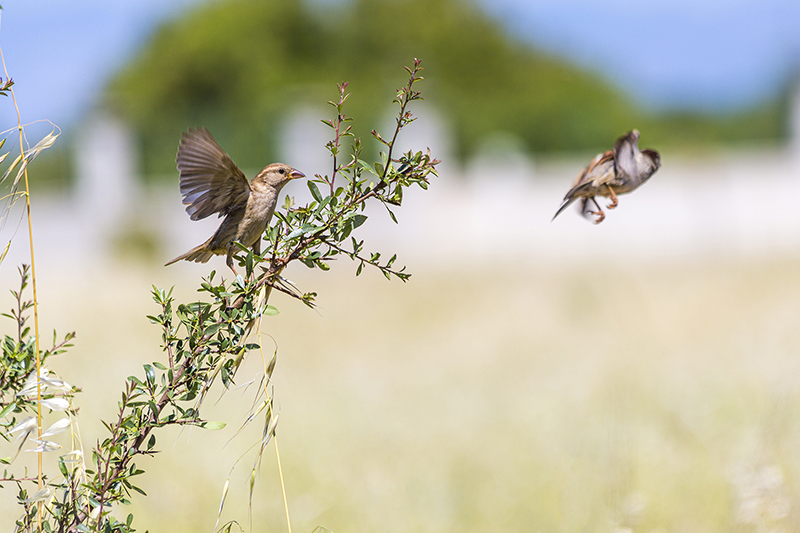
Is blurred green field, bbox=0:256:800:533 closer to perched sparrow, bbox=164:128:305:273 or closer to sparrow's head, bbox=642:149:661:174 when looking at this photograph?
perched sparrow, bbox=164:128:305:273

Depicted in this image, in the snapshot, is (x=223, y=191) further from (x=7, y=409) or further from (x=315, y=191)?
(x=7, y=409)

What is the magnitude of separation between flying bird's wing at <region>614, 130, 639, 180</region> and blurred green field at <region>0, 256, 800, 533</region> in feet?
3.75

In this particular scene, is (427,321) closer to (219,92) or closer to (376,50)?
→ (219,92)

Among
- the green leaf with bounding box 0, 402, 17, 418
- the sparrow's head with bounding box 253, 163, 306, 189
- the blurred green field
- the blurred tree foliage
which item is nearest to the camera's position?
the green leaf with bounding box 0, 402, 17, 418

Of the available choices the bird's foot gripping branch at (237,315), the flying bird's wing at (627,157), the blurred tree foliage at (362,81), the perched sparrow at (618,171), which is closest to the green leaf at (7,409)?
the bird's foot gripping branch at (237,315)

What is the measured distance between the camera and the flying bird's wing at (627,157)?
5.15 ft

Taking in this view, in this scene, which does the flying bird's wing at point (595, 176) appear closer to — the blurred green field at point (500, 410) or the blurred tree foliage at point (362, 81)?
the blurred green field at point (500, 410)

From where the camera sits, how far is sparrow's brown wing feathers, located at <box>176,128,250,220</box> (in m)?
1.59

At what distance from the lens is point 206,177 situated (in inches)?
65.9

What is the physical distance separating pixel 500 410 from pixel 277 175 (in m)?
4.34

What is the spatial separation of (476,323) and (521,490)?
6063 millimetres

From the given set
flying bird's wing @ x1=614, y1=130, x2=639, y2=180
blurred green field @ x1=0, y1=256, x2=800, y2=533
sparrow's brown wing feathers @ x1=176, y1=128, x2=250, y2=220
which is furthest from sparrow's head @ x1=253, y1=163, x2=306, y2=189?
flying bird's wing @ x1=614, y1=130, x2=639, y2=180

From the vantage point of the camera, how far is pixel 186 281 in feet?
45.0

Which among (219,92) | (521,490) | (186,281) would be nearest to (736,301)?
(521,490)
